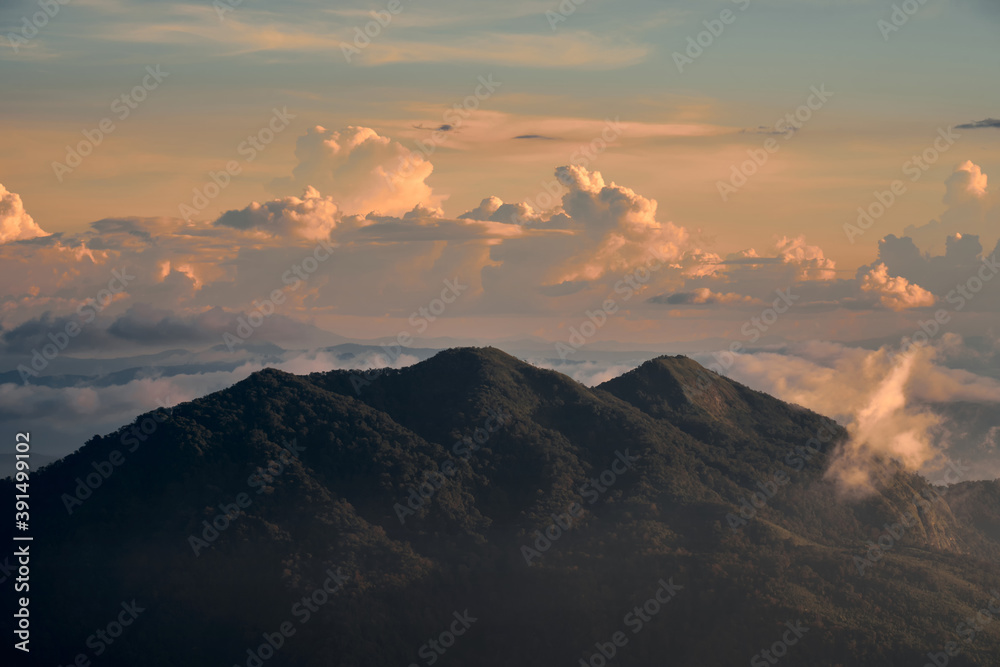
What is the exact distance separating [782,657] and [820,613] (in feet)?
40.9

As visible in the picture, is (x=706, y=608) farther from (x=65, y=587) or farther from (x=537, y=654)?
(x=65, y=587)

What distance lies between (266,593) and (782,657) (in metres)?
97.5

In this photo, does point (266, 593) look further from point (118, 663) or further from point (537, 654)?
point (537, 654)

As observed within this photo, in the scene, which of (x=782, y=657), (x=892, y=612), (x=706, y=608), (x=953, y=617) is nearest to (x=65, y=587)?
(x=706, y=608)

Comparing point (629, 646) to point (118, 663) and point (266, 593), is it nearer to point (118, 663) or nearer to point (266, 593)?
point (266, 593)

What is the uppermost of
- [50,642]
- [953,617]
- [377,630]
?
[953,617]

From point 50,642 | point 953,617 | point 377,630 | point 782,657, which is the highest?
point 953,617

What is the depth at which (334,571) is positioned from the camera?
198000 mm

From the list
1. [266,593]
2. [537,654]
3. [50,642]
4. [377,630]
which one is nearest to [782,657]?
[537,654]

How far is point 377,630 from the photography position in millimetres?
194875

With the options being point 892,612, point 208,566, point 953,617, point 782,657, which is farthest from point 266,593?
point 953,617

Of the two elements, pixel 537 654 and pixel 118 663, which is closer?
pixel 118 663

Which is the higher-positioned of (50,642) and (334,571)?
(334,571)

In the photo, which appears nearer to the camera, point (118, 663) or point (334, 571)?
point (118, 663)
